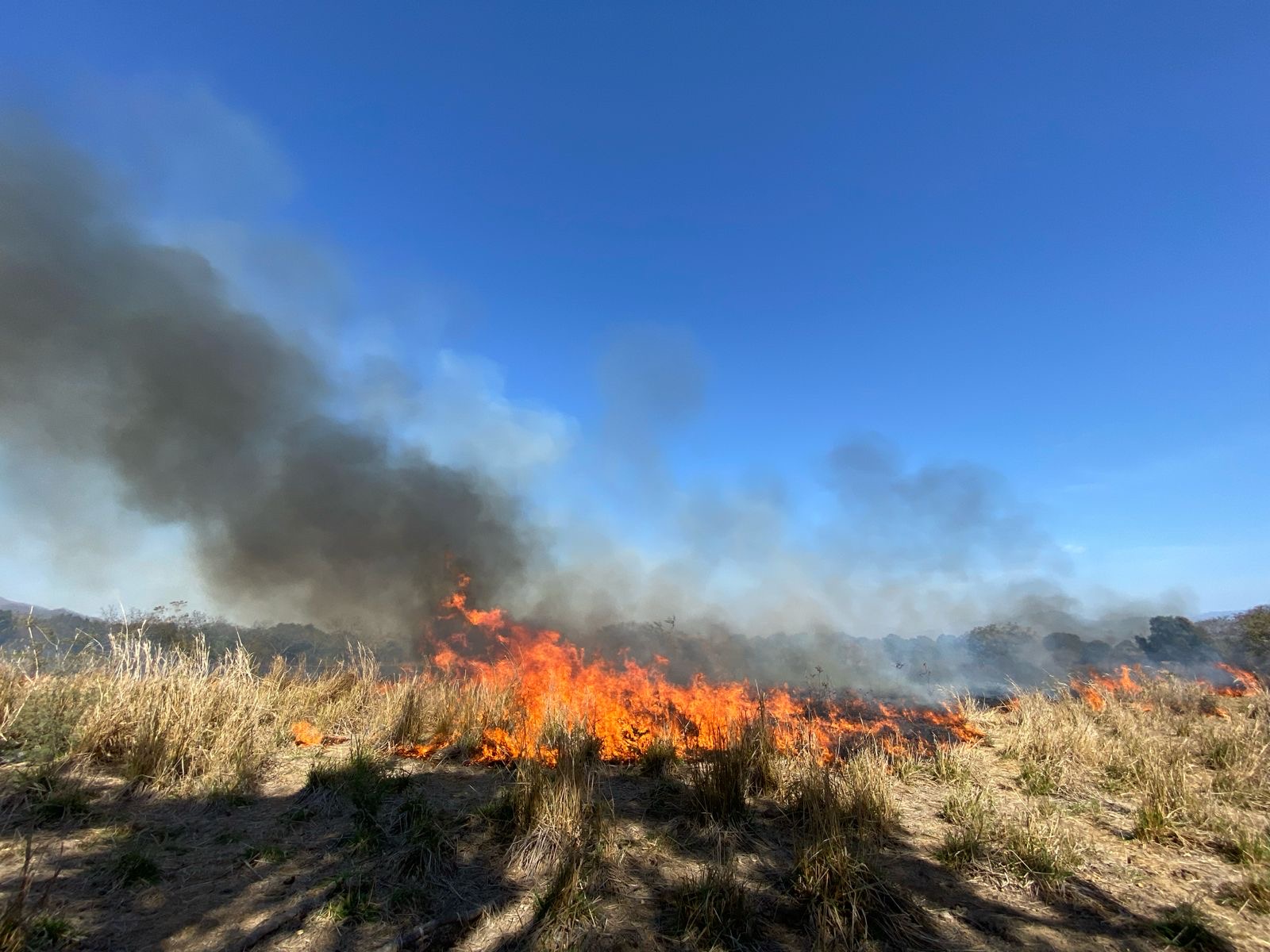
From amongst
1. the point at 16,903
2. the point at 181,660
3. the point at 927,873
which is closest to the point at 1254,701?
the point at 927,873

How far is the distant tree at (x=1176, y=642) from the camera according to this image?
18734 mm

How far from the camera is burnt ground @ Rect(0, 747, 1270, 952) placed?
149 inches

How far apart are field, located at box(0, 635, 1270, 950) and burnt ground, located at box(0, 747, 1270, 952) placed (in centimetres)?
3

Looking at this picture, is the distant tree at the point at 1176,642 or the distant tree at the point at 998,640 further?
the distant tree at the point at 998,640

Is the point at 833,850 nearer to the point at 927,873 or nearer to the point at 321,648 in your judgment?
the point at 927,873

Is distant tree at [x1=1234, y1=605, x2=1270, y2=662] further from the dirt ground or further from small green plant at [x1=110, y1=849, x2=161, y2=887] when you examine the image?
small green plant at [x1=110, y1=849, x2=161, y2=887]

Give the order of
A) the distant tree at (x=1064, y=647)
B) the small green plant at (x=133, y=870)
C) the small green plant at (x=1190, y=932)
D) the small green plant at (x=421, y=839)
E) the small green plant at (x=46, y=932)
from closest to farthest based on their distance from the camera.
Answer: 1. the small green plant at (x=46, y=932)
2. the small green plant at (x=1190, y=932)
3. the small green plant at (x=133, y=870)
4. the small green plant at (x=421, y=839)
5. the distant tree at (x=1064, y=647)

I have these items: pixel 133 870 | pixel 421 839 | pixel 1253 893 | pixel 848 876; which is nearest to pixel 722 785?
pixel 848 876

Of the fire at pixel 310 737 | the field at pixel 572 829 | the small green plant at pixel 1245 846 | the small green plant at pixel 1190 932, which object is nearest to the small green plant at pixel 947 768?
the field at pixel 572 829

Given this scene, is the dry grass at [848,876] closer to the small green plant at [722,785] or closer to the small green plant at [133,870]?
the small green plant at [722,785]

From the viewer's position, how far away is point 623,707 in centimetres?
1064

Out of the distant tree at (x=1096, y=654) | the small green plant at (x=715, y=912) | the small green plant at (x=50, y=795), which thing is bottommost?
the distant tree at (x=1096, y=654)

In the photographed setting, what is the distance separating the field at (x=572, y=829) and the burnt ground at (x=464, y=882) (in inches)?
1.0

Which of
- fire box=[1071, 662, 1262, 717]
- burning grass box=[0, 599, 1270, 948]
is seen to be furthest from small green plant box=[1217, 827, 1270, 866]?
fire box=[1071, 662, 1262, 717]
